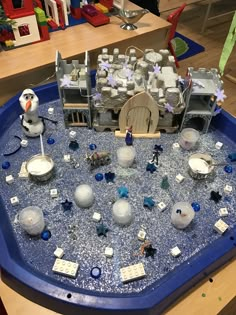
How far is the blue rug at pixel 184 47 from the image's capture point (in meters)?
2.12

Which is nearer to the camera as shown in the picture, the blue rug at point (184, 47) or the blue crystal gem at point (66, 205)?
the blue crystal gem at point (66, 205)

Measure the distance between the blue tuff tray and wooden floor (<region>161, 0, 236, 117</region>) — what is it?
1.17 metres

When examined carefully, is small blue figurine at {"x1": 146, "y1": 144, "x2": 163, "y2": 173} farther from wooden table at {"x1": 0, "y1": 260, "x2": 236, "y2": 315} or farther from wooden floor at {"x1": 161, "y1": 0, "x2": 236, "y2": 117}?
wooden floor at {"x1": 161, "y1": 0, "x2": 236, "y2": 117}

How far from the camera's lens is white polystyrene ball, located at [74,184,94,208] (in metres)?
0.85

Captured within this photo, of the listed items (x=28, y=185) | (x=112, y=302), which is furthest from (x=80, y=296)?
(x=28, y=185)

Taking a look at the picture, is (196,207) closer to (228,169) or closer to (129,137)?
(228,169)

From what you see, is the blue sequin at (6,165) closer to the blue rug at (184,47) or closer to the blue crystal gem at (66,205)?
the blue crystal gem at (66,205)

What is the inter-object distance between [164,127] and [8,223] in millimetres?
604

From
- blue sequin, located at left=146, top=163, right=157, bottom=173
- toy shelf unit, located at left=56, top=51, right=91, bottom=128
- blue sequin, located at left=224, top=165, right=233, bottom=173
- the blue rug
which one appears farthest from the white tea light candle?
the blue rug

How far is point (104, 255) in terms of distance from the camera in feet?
2.58

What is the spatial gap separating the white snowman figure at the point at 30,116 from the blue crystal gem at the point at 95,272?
0.52m

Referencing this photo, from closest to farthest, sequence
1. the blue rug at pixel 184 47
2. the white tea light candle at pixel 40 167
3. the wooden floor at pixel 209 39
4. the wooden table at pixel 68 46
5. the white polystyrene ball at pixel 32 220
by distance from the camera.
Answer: the white polystyrene ball at pixel 32 220
the white tea light candle at pixel 40 167
the wooden table at pixel 68 46
the wooden floor at pixel 209 39
the blue rug at pixel 184 47

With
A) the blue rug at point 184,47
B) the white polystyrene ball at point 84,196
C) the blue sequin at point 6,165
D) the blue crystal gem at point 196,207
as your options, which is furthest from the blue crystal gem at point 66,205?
the blue rug at point 184,47

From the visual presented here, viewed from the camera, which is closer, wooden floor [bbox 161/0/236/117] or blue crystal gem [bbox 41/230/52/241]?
blue crystal gem [bbox 41/230/52/241]
